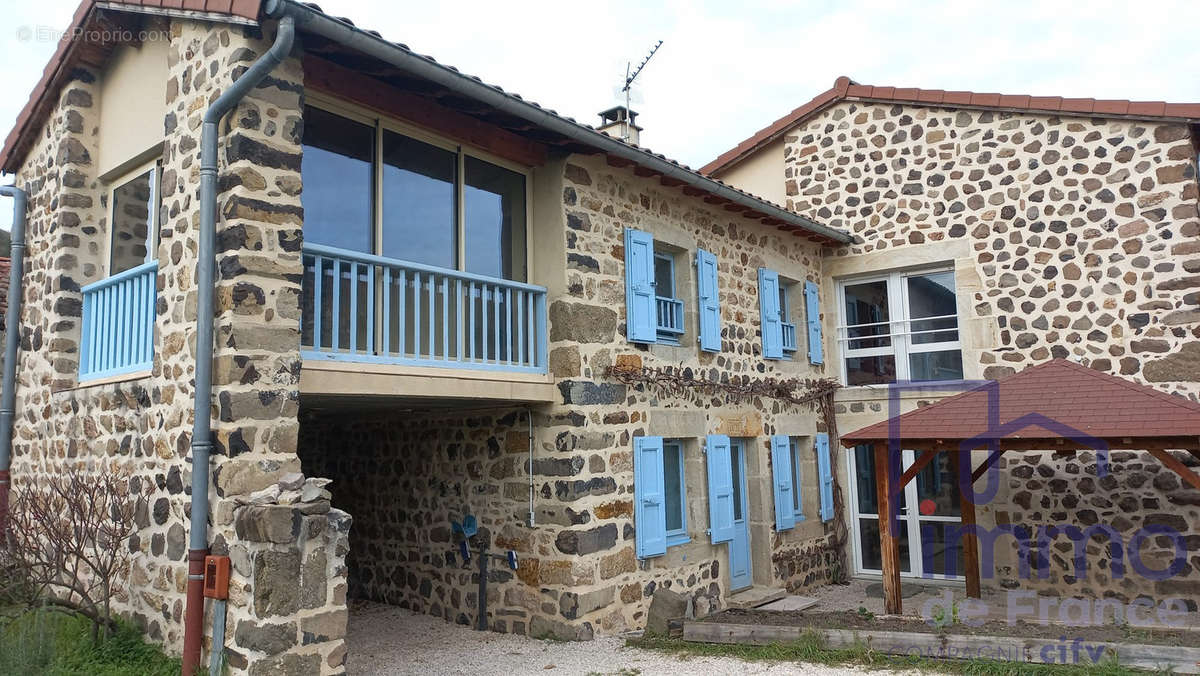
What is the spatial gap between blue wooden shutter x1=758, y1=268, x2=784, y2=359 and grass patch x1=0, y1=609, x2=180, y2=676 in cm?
672

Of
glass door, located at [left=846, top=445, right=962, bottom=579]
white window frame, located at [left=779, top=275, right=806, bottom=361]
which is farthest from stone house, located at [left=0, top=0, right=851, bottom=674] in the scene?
glass door, located at [left=846, top=445, right=962, bottom=579]

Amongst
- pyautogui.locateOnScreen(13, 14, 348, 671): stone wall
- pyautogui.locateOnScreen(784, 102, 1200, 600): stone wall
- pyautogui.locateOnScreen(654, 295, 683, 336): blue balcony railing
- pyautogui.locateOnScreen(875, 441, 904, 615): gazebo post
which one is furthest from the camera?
pyautogui.locateOnScreen(784, 102, 1200, 600): stone wall

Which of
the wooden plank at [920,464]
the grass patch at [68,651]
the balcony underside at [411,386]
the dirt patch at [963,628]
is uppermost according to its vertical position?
the balcony underside at [411,386]

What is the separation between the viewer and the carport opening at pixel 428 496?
24.3 ft

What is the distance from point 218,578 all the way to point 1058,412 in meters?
6.72

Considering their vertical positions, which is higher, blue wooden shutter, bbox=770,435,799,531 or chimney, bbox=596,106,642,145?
chimney, bbox=596,106,642,145

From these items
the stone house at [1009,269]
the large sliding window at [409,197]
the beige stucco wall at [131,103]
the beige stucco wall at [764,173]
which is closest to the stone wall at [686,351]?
the large sliding window at [409,197]

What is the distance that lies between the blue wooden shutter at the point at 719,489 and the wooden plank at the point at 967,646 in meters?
1.87

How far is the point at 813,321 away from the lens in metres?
10.8

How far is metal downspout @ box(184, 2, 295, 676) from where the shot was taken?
491 centimetres

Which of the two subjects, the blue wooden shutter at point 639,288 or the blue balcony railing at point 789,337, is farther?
the blue balcony railing at point 789,337

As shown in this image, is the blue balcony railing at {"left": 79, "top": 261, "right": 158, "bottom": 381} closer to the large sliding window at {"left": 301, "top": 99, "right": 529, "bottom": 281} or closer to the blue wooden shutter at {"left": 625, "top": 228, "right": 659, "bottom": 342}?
the large sliding window at {"left": 301, "top": 99, "right": 529, "bottom": 281}

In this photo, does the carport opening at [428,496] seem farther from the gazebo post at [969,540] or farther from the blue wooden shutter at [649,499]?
the gazebo post at [969,540]

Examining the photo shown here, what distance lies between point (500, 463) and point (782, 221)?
4495mm
